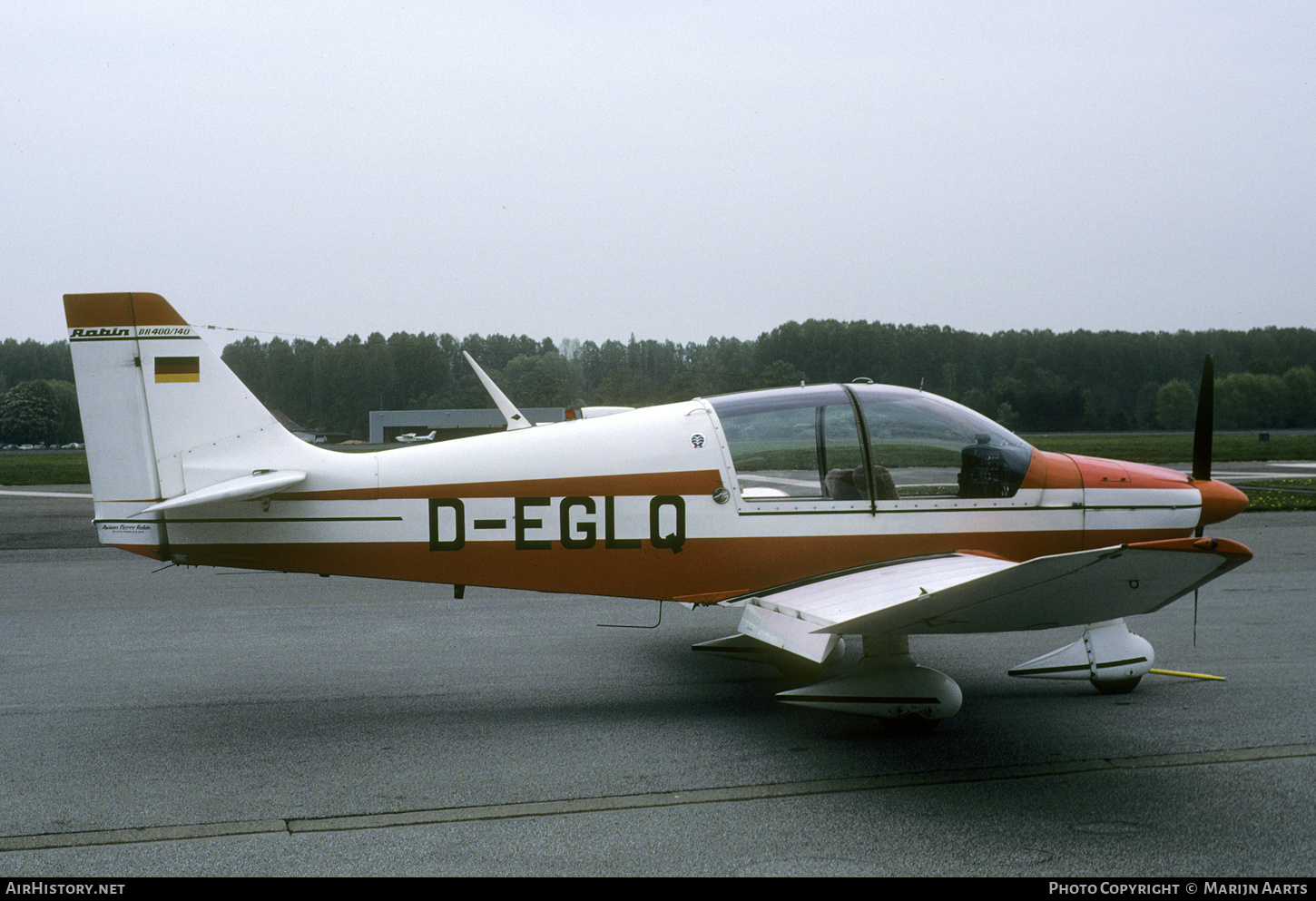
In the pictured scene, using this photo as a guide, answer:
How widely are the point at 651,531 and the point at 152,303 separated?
10.3ft

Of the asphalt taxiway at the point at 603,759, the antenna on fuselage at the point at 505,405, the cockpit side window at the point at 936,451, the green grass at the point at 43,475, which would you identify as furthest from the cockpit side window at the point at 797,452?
the green grass at the point at 43,475

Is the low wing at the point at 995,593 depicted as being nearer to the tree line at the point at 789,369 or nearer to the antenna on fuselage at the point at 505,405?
the antenna on fuselage at the point at 505,405

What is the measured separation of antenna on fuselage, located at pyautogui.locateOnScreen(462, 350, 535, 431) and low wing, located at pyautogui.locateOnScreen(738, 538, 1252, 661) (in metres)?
2.05

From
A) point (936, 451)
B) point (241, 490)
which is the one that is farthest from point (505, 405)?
point (936, 451)

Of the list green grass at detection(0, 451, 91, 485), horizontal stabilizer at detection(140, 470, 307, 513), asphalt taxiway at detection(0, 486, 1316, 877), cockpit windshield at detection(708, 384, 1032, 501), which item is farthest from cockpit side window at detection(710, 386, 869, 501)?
green grass at detection(0, 451, 91, 485)

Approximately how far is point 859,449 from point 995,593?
64.9 inches

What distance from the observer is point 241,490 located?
16.5 ft

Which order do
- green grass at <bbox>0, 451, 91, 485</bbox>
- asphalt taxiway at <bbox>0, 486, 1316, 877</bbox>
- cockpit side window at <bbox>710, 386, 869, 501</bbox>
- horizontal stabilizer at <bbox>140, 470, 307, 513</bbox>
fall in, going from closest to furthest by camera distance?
asphalt taxiway at <bbox>0, 486, 1316, 877</bbox> → horizontal stabilizer at <bbox>140, 470, 307, 513</bbox> → cockpit side window at <bbox>710, 386, 869, 501</bbox> → green grass at <bbox>0, 451, 91, 485</bbox>

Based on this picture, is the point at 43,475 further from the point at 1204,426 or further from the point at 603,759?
the point at 1204,426

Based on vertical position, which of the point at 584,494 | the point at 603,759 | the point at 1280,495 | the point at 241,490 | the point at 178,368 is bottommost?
the point at 1280,495

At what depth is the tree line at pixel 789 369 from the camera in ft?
72.3

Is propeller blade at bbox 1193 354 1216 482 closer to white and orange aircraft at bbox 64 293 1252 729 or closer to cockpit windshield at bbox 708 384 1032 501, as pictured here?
white and orange aircraft at bbox 64 293 1252 729

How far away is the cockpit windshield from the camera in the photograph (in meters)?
5.42

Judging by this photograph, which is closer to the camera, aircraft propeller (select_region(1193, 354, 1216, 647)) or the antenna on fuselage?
aircraft propeller (select_region(1193, 354, 1216, 647))
